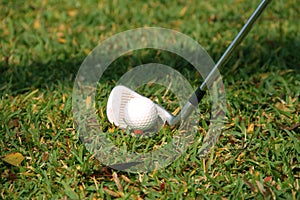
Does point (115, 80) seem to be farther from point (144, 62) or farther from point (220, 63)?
point (220, 63)

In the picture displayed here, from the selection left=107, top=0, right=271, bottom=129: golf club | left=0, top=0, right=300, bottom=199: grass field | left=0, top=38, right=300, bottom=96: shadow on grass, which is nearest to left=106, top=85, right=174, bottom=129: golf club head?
left=107, top=0, right=271, bottom=129: golf club

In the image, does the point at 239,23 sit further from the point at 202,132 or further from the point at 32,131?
the point at 32,131

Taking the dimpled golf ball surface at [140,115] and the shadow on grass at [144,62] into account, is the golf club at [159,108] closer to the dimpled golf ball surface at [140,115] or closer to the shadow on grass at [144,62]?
the dimpled golf ball surface at [140,115]

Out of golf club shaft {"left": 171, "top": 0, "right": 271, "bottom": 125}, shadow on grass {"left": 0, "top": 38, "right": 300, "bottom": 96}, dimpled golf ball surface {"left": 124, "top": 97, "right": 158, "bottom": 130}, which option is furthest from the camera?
shadow on grass {"left": 0, "top": 38, "right": 300, "bottom": 96}

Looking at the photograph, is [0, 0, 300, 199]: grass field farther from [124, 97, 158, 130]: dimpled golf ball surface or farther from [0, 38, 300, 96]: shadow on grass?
[124, 97, 158, 130]: dimpled golf ball surface

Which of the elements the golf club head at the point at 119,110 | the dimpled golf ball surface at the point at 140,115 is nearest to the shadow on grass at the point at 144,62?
the golf club head at the point at 119,110

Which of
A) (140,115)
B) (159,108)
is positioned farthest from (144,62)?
(140,115)
